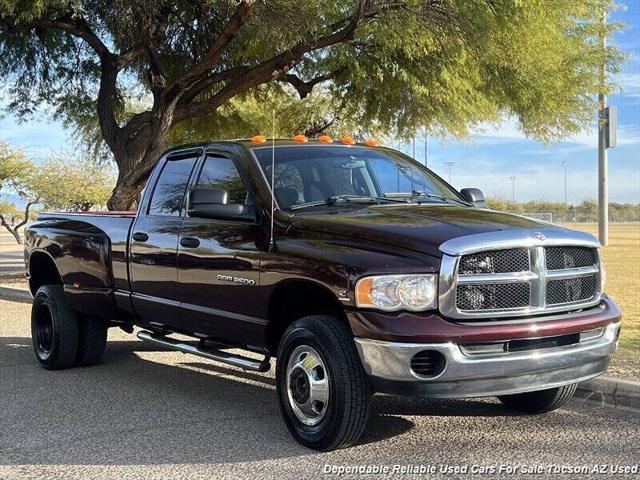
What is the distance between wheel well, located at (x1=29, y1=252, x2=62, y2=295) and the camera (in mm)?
8398

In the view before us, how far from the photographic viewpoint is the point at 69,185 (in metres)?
42.4

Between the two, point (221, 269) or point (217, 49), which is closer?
point (221, 269)

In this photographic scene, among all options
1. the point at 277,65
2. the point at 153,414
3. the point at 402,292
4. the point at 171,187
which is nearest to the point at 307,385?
the point at 402,292

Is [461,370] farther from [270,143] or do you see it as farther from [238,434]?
[270,143]

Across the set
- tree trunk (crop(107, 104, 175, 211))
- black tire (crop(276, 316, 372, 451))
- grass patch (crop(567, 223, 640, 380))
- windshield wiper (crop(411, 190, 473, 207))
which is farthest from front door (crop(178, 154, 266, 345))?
tree trunk (crop(107, 104, 175, 211))

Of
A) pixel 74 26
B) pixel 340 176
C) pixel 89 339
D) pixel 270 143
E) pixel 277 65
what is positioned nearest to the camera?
pixel 340 176

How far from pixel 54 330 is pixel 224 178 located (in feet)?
9.09

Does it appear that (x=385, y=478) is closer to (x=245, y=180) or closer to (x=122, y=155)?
(x=245, y=180)

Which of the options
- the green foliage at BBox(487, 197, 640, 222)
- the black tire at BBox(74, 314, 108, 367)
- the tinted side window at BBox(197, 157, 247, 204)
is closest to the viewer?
the tinted side window at BBox(197, 157, 247, 204)

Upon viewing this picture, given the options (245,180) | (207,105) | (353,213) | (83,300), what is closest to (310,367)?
(353,213)

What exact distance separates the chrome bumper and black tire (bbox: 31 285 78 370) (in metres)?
4.11

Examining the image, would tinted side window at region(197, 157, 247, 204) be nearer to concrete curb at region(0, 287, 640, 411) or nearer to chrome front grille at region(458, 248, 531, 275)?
chrome front grille at region(458, 248, 531, 275)

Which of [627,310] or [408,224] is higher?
[408,224]

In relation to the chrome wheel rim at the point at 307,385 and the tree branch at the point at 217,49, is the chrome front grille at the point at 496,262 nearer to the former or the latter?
the chrome wheel rim at the point at 307,385
